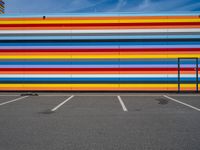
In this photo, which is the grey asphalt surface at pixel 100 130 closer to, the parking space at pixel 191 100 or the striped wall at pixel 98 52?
the parking space at pixel 191 100

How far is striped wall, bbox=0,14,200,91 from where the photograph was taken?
13.9 m

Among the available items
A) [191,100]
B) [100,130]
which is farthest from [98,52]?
[100,130]

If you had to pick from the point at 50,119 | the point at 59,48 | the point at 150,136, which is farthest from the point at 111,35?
the point at 150,136

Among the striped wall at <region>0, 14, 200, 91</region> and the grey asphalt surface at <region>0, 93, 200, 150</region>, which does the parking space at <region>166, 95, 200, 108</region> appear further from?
the striped wall at <region>0, 14, 200, 91</region>

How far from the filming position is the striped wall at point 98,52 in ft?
45.4

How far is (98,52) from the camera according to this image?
14.0 meters

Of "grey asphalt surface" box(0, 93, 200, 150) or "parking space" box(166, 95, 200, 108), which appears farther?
"parking space" box(166, 95, 200, 108)

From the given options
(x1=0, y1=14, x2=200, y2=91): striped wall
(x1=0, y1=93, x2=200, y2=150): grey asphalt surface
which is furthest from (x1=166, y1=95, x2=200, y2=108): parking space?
(x1=0, y1=14, x2=200, y2=91): striped wall

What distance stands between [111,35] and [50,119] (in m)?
9.41

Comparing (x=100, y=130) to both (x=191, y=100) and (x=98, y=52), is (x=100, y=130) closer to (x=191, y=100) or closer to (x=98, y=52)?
(x=191, y=100)

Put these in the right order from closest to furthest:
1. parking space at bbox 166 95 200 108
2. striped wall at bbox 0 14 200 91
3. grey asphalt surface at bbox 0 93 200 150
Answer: grey asphalt surface at bbox 0 93 200 150, parking space at bbox 166 95 200 108, striped wall at bbox 0 14 200 91

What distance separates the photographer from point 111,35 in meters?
14.2

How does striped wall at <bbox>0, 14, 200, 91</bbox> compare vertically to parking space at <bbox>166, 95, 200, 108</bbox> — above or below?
above

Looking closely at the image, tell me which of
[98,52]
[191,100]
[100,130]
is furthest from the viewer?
[98,52]
